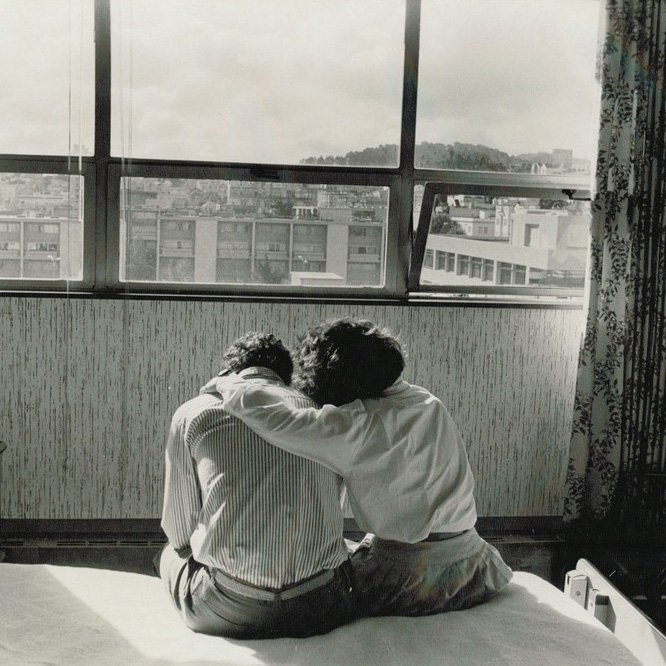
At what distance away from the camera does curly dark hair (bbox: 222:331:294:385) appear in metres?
2.26

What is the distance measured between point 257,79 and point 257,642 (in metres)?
2.22

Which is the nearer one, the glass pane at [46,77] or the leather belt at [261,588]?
the leather belt at [261,588]

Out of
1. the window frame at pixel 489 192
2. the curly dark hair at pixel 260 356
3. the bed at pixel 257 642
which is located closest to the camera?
the bed at pixel 257 642

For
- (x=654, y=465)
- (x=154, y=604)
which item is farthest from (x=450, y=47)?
(x=154, y=604)

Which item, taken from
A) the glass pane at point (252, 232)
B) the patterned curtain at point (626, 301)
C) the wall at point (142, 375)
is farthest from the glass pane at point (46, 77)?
the patterned curtain at point (626, 301)

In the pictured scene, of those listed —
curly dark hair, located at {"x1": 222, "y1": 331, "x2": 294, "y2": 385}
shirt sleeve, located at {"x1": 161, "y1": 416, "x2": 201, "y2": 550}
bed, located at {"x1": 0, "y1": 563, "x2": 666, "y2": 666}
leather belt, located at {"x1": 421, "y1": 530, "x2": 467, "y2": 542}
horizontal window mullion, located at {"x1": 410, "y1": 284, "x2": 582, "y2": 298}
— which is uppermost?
horizontal window mullion, located at {"x1": 410, "y1": 284, "x2": 582, "y2": 298}

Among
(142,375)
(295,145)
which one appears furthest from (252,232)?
(142,375)

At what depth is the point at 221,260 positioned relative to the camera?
349 cm

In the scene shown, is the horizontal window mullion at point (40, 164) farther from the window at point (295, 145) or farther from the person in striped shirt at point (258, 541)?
the person in striped shirt at point (258, 541)

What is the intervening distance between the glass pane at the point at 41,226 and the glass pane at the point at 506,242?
138 cm

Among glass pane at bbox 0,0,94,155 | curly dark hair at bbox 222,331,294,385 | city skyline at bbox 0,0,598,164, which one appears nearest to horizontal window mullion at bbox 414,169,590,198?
city skyline at bbox 0,0,598,164

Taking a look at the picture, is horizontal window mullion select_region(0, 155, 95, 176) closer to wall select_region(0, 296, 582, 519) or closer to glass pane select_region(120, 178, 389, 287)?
glass pane select_region(120, 178, 389, 287)

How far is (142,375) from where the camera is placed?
134 inches

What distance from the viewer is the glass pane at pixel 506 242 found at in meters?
3.58
